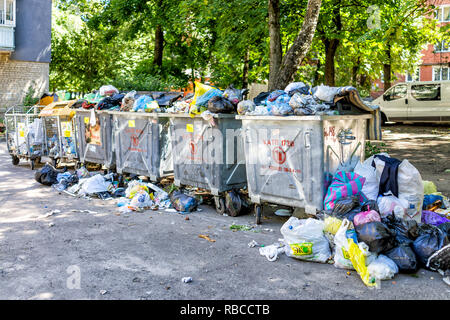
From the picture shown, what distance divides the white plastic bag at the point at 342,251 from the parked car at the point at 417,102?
1662 cm

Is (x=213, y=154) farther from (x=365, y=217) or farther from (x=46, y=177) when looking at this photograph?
(x=46, y=177)

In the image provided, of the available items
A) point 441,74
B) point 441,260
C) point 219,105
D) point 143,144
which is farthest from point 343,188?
point 441,74

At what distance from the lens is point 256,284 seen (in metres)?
3.62

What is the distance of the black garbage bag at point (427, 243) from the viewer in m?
3.90

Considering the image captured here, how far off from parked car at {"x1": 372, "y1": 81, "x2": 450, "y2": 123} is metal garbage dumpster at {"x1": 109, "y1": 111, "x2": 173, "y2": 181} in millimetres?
14905

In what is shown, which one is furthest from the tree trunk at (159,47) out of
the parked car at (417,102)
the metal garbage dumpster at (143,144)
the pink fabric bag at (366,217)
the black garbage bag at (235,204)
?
the pink fabric bag at (366,217)

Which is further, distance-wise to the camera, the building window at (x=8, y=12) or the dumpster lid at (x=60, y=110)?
the building window at (x=8, y=12)

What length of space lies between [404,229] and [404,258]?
42 centimetres

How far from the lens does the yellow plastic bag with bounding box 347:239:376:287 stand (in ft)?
11.7

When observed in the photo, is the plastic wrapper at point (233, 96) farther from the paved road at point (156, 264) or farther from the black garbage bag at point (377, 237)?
the black garbage bag at point (377, 237)

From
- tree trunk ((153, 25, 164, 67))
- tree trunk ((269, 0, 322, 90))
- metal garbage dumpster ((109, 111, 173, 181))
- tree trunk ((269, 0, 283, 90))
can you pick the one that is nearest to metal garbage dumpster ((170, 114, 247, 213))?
metal garbage dumpster ((109, 111, 173, 181))

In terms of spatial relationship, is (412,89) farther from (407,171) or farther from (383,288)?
(383,288)

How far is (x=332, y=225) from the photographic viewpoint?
4.38 metres
